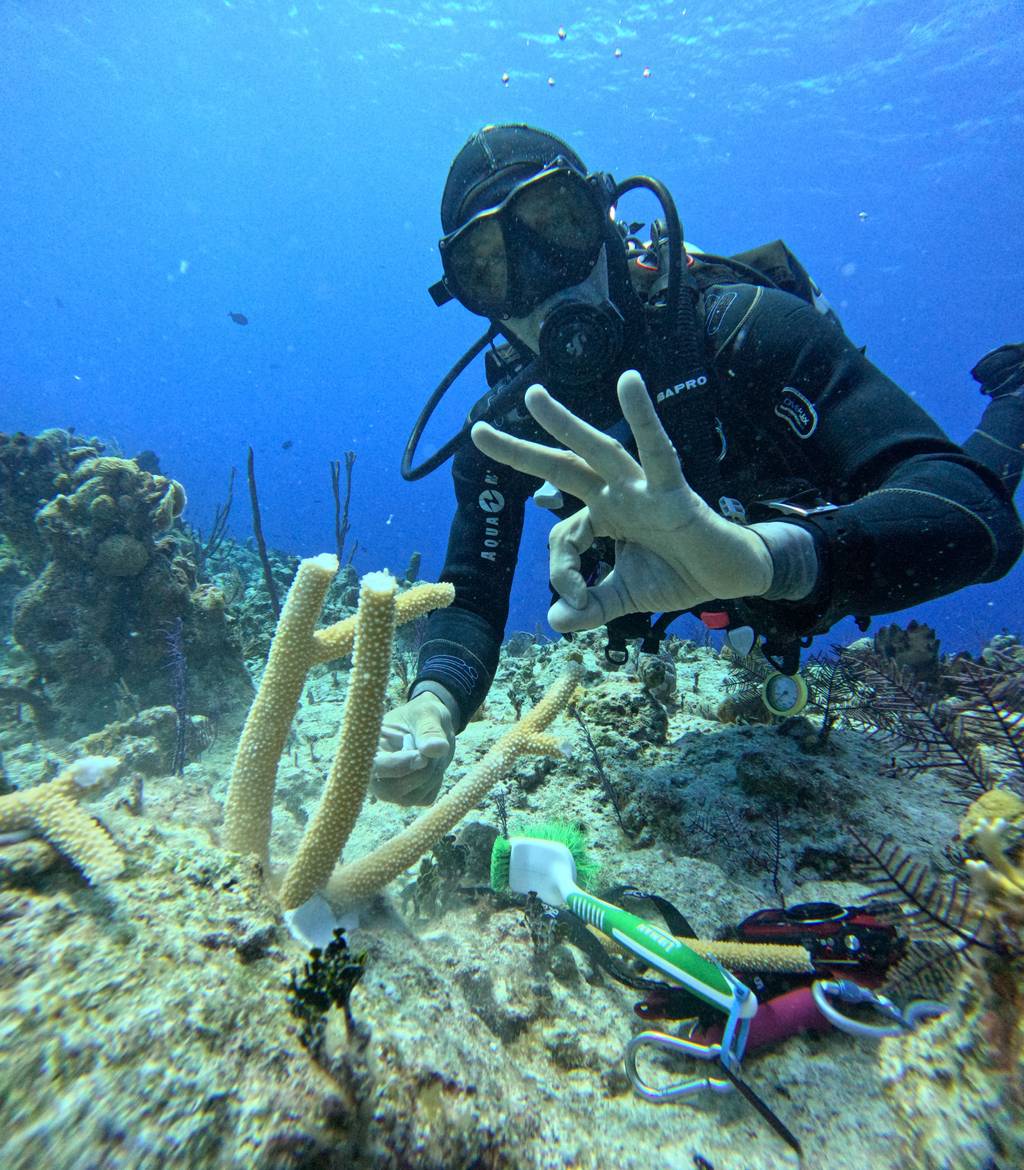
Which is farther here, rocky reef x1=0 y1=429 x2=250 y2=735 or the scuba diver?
rocky reef x1=0 y1=429 x2=250 y2=735

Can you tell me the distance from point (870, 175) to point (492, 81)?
30323 millimetres

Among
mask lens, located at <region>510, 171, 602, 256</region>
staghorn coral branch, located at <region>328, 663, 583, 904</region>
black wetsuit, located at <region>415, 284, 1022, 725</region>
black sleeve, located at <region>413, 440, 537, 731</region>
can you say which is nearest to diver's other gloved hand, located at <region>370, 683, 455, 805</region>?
staghorn coral branch, located at <region>328, 663, 583, 904</region>

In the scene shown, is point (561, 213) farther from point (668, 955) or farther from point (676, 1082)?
point (676, 1082)

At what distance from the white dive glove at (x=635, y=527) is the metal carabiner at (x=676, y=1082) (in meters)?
1.19

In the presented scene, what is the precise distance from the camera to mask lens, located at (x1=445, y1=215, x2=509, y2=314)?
3842 mm

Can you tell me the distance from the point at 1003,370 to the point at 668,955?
6898mm

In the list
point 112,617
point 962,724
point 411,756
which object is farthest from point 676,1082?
point 112,617

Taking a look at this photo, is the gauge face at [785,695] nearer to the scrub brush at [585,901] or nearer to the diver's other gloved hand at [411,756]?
the scrub brush at [585,901]

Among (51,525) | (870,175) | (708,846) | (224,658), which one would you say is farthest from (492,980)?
(870,175)

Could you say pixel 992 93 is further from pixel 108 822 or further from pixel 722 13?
pixel 108 822

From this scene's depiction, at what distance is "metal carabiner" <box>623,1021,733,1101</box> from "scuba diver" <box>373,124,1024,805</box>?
1.07 m

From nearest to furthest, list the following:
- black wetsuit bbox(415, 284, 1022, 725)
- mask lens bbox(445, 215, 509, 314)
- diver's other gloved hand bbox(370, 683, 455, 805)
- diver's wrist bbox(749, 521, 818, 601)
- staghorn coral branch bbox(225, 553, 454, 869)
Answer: staghorn coral branch bbox(225, 553, 454, 869) → diver's wrist bbox(749, 521, 818, 601) → diver's other gloved hand bbox(370, 683, 455, 805) → black wetsuit bbox(415, 284, 1022, 725) → mask lens bbox(445, 215, 509, 314)

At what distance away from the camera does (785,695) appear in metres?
3.35

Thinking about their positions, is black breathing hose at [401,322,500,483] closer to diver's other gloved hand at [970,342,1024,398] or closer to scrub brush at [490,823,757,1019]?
scrub brush at [490,823,757,1019]
